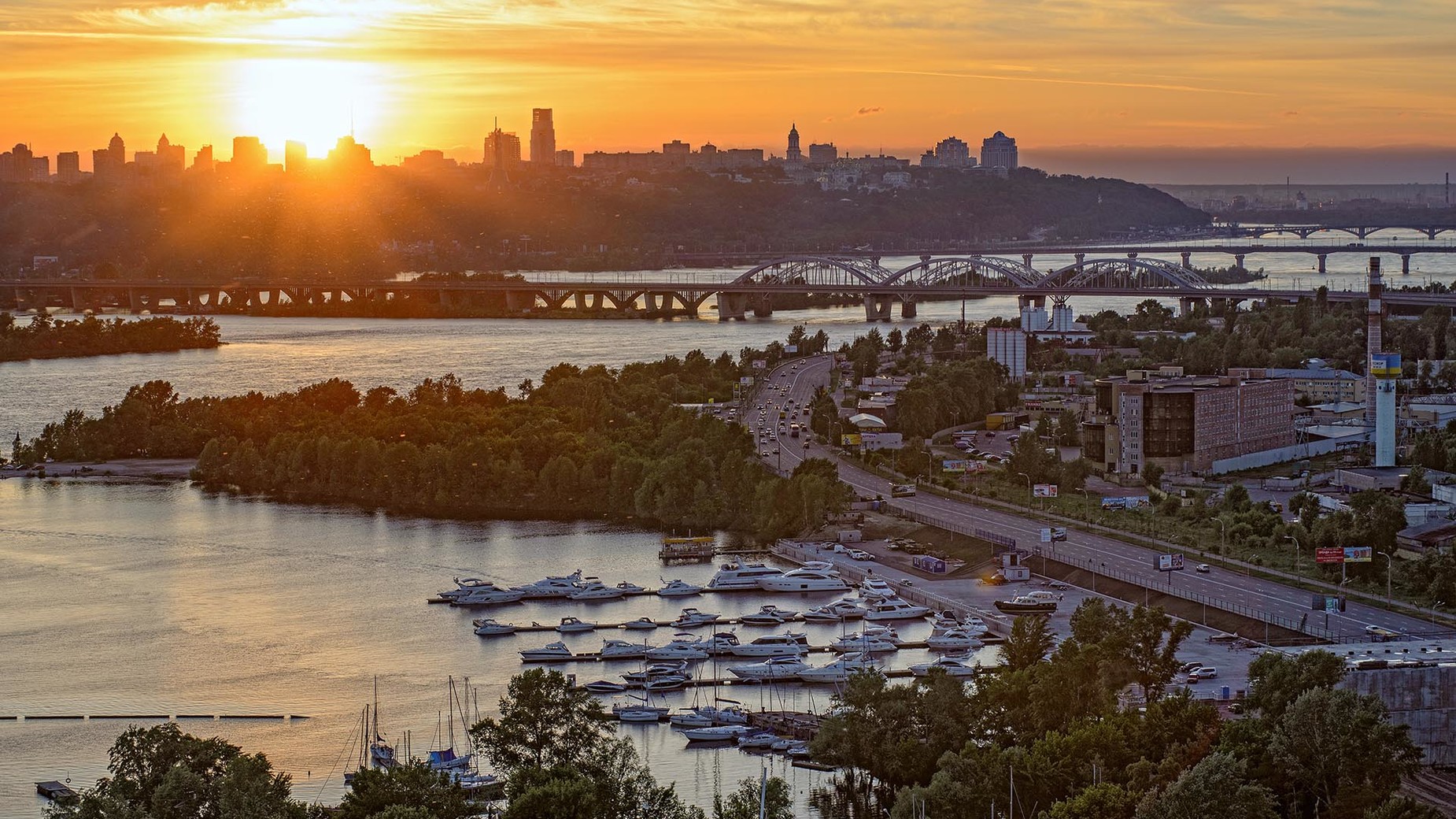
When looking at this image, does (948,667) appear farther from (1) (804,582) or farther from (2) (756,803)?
(2) (756,803)

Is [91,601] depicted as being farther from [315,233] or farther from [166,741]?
[315,233]

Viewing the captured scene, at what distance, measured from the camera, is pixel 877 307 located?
44.4 metres

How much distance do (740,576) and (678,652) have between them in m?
2.35

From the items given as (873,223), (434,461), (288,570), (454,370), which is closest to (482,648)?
(288,570)

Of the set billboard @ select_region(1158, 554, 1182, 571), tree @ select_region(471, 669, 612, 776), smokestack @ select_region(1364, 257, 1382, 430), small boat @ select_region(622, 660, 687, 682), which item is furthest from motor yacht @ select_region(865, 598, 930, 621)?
smokestack @ select_region(1364, 257, 1382, 430)

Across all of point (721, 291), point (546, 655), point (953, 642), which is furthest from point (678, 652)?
point (721, 291)

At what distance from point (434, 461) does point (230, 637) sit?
20.1 ft

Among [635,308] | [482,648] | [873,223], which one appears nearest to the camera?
[482,648]

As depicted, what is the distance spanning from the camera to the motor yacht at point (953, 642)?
12.3m

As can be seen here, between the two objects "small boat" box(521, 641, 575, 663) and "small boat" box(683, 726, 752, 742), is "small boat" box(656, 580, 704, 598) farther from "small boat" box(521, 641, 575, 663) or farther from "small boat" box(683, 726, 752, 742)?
"small boat" box(683, 726, 752, 742)

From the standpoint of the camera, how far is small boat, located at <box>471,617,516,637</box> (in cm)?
1305

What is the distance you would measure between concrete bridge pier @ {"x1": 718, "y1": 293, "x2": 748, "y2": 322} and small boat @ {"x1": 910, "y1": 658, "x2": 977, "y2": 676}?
32335 millimetres

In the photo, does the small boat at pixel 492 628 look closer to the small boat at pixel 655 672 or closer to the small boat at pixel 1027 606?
the small boat at pixel 655 672

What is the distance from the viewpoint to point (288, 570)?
50.0ft
